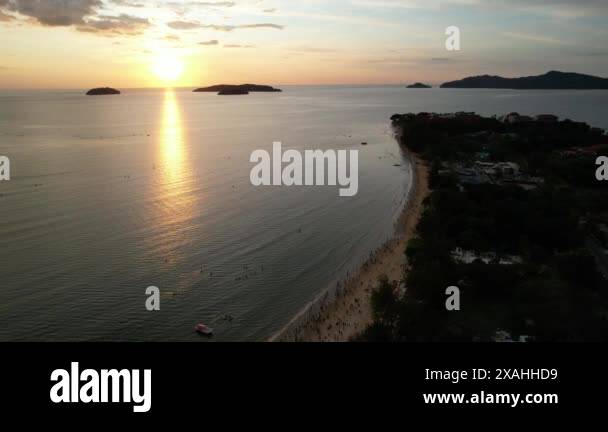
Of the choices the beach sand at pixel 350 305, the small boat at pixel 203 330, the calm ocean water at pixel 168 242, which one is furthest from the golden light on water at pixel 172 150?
the small boat at pixel 203 330

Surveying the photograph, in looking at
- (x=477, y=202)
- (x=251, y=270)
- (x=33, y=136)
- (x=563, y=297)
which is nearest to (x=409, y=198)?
(x=477, y=202)

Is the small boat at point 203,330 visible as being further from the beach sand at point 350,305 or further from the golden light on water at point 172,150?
the golden light on water at point 172,150

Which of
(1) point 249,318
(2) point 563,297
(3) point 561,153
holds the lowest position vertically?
(1) point 249,318

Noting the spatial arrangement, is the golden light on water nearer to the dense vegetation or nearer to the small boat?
the dense vegetation

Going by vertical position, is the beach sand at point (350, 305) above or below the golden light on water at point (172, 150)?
below

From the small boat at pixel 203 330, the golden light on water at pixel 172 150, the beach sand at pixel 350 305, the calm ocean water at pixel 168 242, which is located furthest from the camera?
the golden light on water at pixel 172 150
